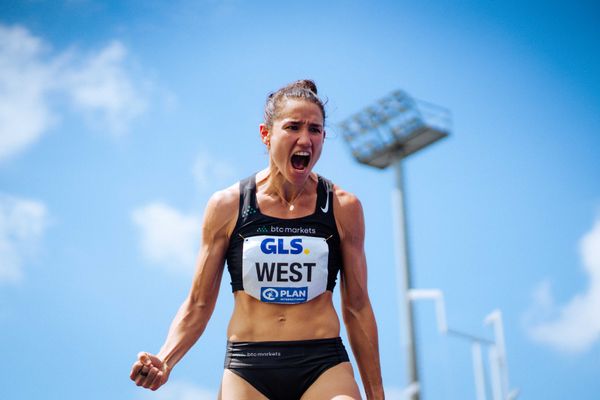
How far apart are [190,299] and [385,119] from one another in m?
20.1

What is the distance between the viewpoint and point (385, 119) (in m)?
23.7

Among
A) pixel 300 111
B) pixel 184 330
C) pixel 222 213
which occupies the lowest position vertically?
pixel 184 330

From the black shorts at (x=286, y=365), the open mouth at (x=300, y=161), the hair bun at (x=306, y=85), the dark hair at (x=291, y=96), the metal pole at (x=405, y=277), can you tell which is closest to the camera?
the black shorts at (x=286, y=365)

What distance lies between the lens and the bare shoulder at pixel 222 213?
4109 mm

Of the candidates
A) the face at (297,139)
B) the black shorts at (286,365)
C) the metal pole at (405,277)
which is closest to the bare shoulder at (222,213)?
the face at (297,139)

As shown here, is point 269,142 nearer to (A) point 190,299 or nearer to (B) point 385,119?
(A) point 190,299

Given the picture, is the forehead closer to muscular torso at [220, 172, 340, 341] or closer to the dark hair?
the dark hair

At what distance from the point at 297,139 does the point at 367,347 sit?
1.28 metres

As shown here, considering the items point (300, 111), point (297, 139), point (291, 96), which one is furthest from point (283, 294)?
point (291, 96)

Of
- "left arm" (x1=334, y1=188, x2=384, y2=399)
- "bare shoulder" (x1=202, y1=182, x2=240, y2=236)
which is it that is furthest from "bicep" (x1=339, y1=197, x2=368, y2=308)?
"bare shoulder" (x1=202, y1=182, x2=240, y2=236)

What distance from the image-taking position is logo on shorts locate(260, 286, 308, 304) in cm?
390

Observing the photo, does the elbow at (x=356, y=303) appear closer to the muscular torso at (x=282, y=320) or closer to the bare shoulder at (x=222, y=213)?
the muscular torso at (x=282, y=320)

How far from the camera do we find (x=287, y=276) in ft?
12.9

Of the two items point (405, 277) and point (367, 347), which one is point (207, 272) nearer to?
point (367, 347)
